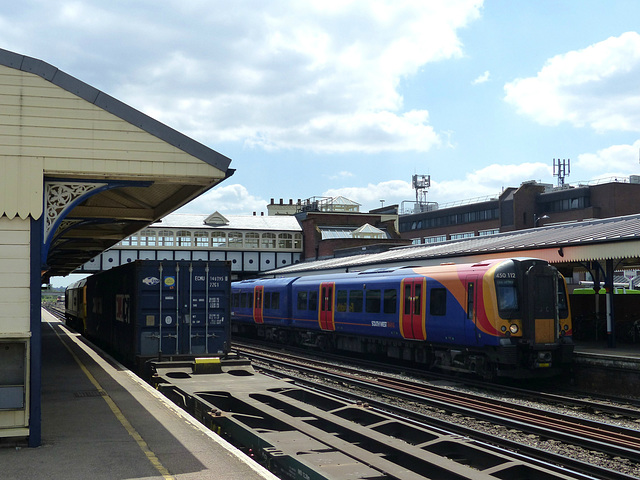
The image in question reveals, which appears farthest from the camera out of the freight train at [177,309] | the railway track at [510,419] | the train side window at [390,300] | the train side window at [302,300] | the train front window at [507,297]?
the train side window at [302,300]

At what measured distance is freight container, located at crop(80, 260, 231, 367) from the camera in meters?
15.9

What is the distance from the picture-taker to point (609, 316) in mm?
19328

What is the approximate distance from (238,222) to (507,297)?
155 ft

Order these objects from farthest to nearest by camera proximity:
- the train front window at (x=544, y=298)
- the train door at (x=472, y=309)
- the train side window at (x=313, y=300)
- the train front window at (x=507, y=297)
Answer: the train side window at (x=313, y=300) → the train door at (x=472, y=309) → the train front window at (x=544, y=298) → the train front window at (x=507, y=297)

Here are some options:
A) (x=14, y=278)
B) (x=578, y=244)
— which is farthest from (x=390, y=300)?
(x=14, y=278)

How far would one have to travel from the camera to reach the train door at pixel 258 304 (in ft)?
108

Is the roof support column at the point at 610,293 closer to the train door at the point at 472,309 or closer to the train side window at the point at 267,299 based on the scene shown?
the train door at the point at 472,309

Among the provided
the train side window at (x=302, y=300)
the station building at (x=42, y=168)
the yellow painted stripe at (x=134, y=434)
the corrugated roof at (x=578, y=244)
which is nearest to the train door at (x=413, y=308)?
the corrugated roof at (x=578, y=244)

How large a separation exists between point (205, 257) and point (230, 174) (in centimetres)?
4994

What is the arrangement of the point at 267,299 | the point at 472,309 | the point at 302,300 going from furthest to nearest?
the point at 267,299
the point at 302,300
the point at 472,309

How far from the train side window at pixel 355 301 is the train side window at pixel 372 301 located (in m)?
0.54

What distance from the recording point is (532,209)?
7638 cm

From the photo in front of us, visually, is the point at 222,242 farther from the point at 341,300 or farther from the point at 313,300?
the point at 341,300

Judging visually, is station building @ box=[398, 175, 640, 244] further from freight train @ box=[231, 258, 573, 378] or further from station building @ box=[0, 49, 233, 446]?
station building @ box=[0, 49, 233, 446]
